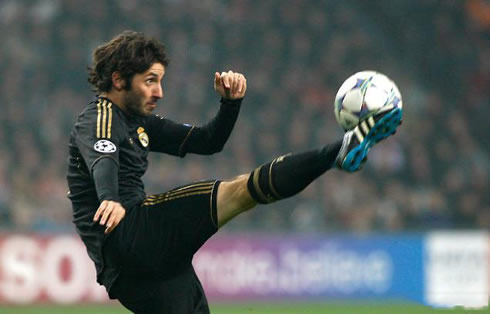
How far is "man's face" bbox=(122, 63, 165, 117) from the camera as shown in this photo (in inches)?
202

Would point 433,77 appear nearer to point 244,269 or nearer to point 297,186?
point 244,269

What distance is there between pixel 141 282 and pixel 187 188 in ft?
1.76

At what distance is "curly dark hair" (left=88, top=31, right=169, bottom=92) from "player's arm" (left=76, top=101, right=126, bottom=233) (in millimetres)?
193

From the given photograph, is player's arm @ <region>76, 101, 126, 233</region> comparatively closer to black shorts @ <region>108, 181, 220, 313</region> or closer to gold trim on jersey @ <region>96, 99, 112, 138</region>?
gold trim on jersey @ <region>96, 99, 112, 138</region>

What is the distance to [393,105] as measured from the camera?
461 centimetres

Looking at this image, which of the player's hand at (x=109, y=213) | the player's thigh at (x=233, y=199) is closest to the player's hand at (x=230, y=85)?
the player's thigh at (x=233, y=199)

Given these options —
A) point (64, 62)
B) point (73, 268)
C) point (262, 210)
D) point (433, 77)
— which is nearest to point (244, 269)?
point (262, 210)

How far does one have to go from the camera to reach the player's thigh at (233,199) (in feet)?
15.4

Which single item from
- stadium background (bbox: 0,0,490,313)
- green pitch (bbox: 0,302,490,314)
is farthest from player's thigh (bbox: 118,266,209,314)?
stadium background (bbox: 0,0,490,313)

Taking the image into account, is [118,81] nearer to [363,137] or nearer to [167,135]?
[167,135]

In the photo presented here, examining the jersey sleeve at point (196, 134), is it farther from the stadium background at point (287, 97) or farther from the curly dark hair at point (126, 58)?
the stadium background at point (287, 97)

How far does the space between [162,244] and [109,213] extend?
48 centimetres

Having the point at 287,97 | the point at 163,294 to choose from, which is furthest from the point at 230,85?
the point at 287,97

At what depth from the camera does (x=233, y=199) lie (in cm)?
475
